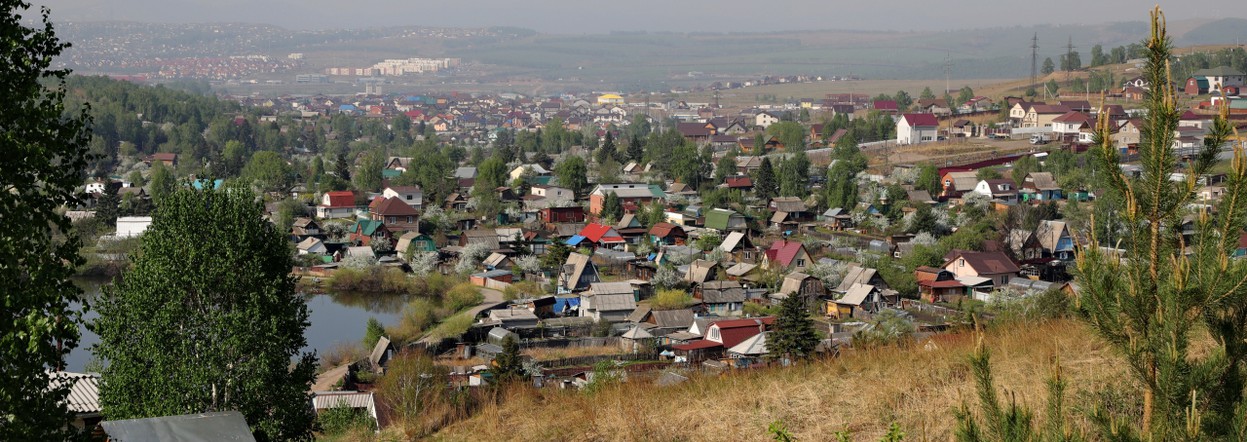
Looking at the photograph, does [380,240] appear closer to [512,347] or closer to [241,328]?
[512,347]

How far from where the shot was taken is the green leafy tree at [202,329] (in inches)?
102

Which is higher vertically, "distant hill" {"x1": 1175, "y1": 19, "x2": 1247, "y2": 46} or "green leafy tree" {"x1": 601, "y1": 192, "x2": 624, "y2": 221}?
"distant hill" {"x1": 1175, "y1": 19, "x2": 1247, "y2": 46}

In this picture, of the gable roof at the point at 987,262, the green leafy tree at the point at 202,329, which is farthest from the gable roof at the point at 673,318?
the green leafy tree at the point at 202,329

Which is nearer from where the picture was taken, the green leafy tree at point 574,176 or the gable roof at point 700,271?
the gable roof at point 700,271

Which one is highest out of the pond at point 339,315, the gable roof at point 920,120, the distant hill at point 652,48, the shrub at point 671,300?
the distant hill at point 652,48

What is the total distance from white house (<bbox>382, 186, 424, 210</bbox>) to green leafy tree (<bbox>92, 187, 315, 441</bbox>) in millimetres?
10058

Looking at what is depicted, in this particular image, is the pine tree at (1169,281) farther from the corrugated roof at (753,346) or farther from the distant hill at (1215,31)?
the distant hill at (1215,31)

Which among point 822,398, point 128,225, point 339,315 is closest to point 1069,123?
point 339,315

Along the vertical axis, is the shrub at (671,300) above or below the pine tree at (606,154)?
below

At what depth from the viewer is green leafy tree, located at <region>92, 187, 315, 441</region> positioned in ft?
8.51

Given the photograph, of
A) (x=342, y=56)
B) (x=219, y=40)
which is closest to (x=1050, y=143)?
(x=342, y=56)

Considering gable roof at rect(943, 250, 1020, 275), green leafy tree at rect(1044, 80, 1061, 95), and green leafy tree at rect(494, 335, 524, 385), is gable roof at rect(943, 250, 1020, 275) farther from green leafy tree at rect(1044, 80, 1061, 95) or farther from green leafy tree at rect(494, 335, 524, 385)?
green leafy tree at rect(1044, 80, 1061, 95)

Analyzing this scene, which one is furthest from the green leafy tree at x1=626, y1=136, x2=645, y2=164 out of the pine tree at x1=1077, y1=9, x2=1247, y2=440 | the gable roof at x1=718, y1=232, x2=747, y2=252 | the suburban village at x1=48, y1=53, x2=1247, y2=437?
the pine tree at x1=1077, y1=9, x2=1247, y2=440

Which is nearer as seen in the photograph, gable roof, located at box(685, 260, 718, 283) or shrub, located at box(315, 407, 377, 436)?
shrub, located at box(315, 407, 377, 436)
